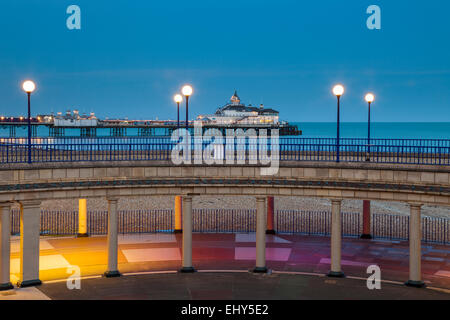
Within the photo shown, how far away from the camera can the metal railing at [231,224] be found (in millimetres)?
36688

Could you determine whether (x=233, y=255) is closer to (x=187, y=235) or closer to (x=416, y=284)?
(x=187, y=235)

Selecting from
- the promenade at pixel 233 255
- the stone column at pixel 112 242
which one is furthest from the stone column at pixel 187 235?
the stone column at pixel 112 242

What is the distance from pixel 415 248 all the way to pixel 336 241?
3.44 meters

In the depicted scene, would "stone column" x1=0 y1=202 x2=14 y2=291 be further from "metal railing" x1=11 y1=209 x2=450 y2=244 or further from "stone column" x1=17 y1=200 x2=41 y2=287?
"metal railing" x1=11 y1=209 x2=450 y2=244

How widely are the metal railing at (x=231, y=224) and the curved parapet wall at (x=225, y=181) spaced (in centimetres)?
1129

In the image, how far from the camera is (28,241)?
892 inches

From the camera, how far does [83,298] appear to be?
21109 mm

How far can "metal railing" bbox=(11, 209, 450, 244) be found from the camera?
36.7 m

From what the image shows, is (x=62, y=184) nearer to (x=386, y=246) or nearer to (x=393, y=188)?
(x=393, y=188)

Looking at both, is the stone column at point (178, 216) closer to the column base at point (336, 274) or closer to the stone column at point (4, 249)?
the column base at point (336, 274)

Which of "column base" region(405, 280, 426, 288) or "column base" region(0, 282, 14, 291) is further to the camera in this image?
"column base" region(405, 280, 426, 288)

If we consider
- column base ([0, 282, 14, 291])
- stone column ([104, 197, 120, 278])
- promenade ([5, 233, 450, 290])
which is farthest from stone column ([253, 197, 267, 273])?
column base ([0, 282, 14, 291])

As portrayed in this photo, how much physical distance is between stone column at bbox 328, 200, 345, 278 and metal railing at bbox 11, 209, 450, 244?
10220 mm
